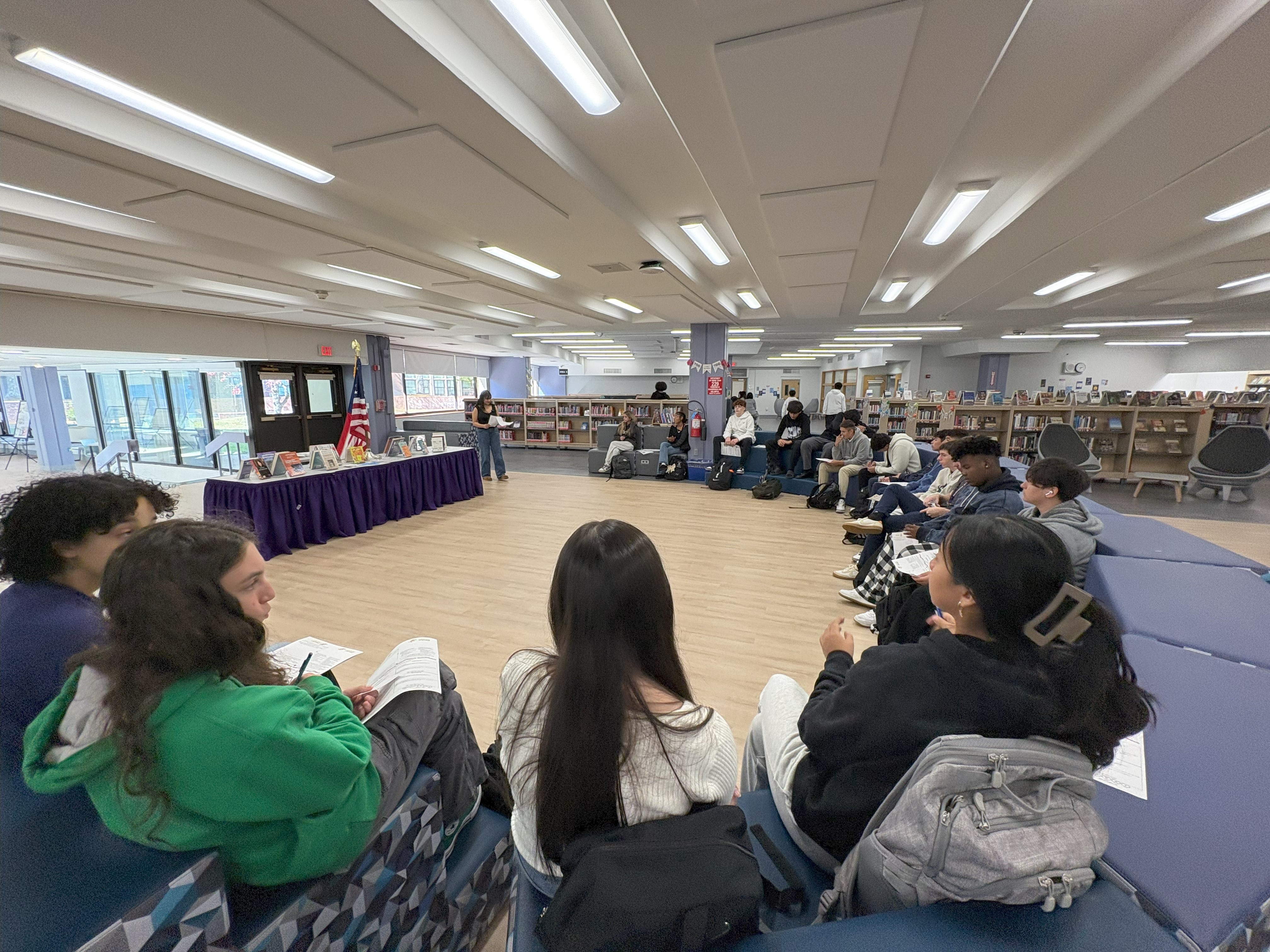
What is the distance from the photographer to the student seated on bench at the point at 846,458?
649cm

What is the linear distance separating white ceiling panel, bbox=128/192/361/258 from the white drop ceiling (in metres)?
0.03

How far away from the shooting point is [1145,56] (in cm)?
208

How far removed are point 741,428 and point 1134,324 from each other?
7.80 m

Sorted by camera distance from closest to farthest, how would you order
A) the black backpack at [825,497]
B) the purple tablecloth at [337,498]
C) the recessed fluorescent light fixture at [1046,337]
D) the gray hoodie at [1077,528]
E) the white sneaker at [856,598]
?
the gray hoodie at [1077,528], the white sneaker at [856,598], the purple tablecloth at [337,498], the black backpack at [825,497], the recessed fluorescent light fixture at [1046,337]

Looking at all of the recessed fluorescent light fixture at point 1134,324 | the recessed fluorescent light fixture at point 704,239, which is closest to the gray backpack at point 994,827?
the recessed fluorescent light fixture at point 704,239

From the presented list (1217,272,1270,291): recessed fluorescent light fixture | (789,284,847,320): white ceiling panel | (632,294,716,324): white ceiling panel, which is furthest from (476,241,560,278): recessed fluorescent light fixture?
(1217,272,1270,291): recessed fluorescent light fixture

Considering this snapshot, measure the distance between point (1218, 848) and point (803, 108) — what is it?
2.76 meters

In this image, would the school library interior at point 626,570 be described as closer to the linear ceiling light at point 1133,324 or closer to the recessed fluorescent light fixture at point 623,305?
the recessed fluorescent light fixture at point 623,305

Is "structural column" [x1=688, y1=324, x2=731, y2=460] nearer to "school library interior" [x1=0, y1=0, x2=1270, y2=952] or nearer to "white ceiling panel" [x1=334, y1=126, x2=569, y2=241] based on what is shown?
"school library interior" [x1=0, y1=0, x2=1270, y2=952]

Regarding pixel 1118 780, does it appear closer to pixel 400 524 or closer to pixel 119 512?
pixel 119 512

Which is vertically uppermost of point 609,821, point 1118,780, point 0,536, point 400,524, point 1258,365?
point 1258,365

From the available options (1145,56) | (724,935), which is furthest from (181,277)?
(1145,56)

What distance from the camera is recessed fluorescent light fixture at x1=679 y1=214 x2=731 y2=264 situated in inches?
154

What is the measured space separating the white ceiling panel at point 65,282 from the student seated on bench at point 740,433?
7.71m
